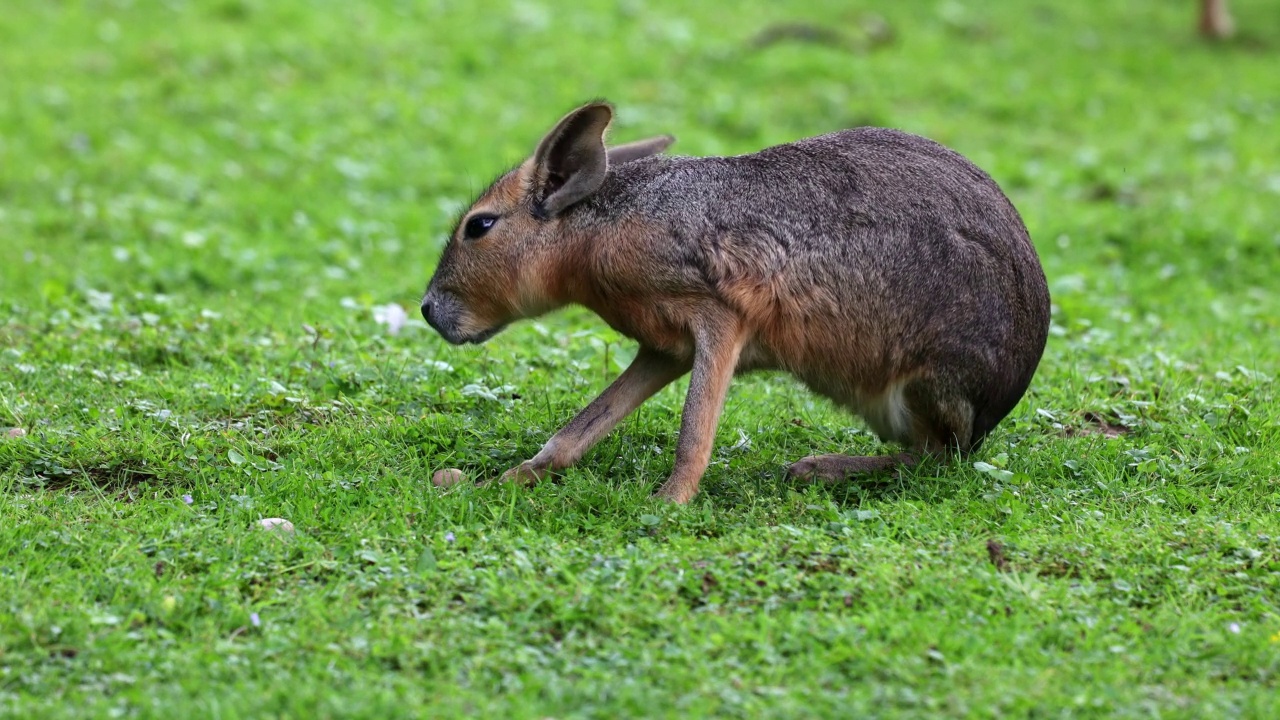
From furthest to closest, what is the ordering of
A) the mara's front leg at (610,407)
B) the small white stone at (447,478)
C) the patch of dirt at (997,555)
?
the mara's front leg at (610,407)
the small white stone at (447,478)
the patch of dirt at (997,555)

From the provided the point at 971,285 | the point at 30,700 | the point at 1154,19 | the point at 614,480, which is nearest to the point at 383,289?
the point at 614,480

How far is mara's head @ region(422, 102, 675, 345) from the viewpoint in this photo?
450cm

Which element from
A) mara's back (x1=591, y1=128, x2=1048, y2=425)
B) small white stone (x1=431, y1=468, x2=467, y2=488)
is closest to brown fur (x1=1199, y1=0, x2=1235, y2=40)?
mara's back (x1=591, y1=128, x2=1048, y2=425)

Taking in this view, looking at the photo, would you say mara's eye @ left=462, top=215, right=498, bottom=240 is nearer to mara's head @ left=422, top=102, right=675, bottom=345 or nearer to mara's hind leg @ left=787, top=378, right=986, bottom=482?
mara's head @ left=422, top=102, right=675, bottom=345

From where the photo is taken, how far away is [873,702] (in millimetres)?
3186

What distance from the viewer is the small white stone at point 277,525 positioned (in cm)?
398

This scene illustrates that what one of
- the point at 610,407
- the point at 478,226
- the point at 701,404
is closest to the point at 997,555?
the point at 701,404

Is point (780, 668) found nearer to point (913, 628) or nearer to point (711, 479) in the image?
Result: point (913, 628)

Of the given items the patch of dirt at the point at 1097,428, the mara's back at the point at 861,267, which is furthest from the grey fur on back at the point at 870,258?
the patch of dirt at the point at 1097,428

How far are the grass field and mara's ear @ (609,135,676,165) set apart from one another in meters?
0.93

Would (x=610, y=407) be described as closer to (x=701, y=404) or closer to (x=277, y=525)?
(x=701, y=404)

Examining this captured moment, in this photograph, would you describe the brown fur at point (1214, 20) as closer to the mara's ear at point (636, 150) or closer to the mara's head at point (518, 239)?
the mara's ear at point (636, 150)

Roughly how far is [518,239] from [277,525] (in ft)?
3.98

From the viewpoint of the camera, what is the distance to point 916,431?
15.1ft
